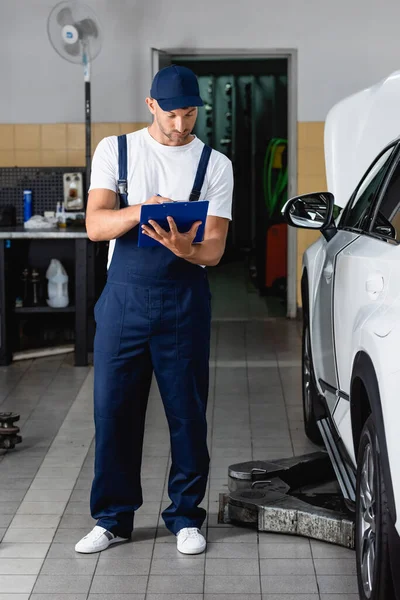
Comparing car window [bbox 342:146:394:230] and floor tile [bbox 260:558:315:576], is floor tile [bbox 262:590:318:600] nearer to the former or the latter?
floor tile [bbox 260:558:315:576]

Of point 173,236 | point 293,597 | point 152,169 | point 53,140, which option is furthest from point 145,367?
point 53,140

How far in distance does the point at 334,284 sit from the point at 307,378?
1378mm

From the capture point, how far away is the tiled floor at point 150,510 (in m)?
3.20

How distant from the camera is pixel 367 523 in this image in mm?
2783

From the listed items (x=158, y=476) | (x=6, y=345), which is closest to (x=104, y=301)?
(x=158, y=476)

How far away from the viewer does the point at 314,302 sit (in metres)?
4.23

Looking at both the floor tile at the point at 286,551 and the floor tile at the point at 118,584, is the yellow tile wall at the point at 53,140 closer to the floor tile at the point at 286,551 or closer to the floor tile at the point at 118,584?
the floor tile at the point at 286,551

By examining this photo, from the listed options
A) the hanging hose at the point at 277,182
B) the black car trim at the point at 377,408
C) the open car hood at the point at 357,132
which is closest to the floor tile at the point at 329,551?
the black car trim at the point at 377,408

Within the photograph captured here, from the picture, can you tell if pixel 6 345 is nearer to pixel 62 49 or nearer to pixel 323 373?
pixel 62 49

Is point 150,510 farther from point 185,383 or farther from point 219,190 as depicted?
point 219,190

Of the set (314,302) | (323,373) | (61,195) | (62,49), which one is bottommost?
(323,373)

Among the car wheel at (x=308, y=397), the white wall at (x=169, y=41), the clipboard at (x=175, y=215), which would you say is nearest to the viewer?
the clipboard at (x=175, y=215)

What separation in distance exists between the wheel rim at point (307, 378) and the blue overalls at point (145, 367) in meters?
1.29

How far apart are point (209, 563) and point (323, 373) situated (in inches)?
38.2
